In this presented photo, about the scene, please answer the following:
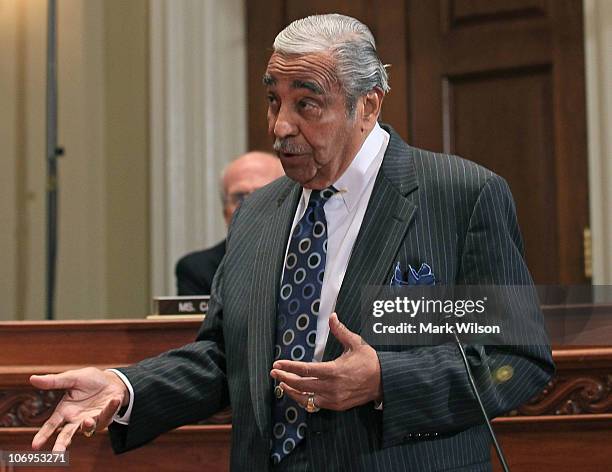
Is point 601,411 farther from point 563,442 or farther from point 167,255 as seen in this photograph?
point 167,255

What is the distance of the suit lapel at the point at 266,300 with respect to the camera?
72.2 inches

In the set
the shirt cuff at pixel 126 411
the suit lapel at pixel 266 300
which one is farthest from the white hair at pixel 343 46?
the shirt cuff at pixel 126 411

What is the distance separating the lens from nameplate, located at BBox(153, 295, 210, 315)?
8.52 ft

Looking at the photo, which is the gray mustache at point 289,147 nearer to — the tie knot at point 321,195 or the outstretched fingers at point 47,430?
the tie knot at point 321,195

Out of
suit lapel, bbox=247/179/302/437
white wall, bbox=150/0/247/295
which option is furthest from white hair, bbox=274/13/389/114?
white wall, bbox=150/0/247/295

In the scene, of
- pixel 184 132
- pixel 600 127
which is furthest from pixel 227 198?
pixel 600 127

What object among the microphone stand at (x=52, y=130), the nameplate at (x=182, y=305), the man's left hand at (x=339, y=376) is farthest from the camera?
the microphone stand at (x=52, y=130)

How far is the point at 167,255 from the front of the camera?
4.28 metres

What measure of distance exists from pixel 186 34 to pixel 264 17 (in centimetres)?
36

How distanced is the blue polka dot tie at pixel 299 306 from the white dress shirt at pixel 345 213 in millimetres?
12

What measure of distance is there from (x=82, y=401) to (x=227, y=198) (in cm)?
225

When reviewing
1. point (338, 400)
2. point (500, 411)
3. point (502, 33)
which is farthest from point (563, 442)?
point (502, 33)

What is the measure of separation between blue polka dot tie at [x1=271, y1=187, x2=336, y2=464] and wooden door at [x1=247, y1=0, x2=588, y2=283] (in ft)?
7.13

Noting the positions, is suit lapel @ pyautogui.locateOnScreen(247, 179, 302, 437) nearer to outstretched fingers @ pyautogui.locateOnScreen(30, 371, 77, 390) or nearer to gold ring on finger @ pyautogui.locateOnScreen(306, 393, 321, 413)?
gold ring on finger @ pyautogui.locateOnScreen(306, 393, 321, 413)
